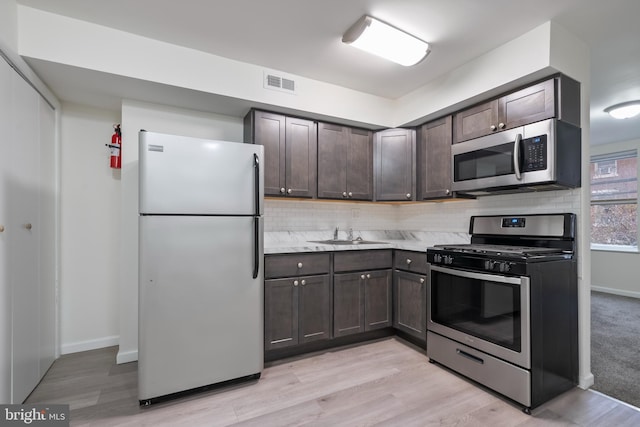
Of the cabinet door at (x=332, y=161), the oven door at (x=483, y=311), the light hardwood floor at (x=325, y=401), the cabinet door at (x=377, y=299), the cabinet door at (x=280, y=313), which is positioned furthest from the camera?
the cabinet door at (x=332, y=161)

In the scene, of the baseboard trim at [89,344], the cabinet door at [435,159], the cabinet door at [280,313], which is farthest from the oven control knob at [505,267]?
the baseboard trim at [89,344]

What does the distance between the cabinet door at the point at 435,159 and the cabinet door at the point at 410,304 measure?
0.83m

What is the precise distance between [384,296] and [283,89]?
209cm

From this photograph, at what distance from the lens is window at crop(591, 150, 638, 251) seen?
4609mm

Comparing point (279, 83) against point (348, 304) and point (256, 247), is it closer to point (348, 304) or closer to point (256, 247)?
point (256, 247)

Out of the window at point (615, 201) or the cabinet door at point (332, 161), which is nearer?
the cabinet door at point (332, 161)

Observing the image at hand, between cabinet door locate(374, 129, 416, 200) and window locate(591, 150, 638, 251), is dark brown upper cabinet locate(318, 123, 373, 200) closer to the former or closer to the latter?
cabinet door locate(374, 129, 416, 200)

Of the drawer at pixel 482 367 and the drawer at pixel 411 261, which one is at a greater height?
the drawer at pixel 411 261

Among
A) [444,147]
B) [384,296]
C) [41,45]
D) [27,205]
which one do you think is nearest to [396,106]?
[444,147]

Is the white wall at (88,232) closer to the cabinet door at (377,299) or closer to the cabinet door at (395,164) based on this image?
the cabinet door at (377,299)

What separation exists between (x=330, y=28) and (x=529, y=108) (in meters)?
1.52

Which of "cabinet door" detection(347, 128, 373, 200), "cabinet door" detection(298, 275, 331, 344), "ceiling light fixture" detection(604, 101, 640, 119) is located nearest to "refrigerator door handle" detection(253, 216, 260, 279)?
"cabinet door" detection(298, 275, 331, 344)

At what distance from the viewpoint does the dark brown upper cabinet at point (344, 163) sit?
303cm

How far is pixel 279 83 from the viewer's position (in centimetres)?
271
